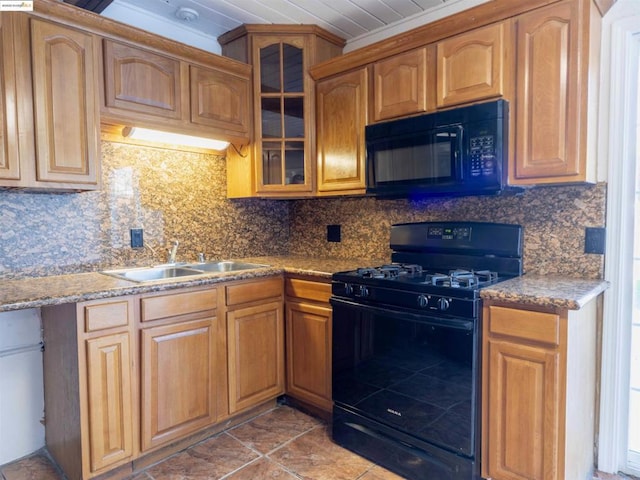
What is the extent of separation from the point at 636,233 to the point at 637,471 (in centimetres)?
109

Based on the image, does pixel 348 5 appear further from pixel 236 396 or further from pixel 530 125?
pixel 236 396

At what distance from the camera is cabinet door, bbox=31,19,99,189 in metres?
1.80

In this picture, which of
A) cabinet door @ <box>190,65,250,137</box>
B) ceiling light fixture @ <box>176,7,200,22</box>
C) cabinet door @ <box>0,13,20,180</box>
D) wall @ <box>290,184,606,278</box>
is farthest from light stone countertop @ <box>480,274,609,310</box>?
ceiling light fixture @ <box>176,7,200,22</box>

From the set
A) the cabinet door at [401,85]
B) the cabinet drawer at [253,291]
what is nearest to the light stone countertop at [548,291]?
the cabinet door at [401,85]

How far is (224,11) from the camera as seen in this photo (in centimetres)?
241

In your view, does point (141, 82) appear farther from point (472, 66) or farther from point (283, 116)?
point (472, 66)

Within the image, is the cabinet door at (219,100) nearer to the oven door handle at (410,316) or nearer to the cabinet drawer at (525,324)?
the oven door handle at (410,316)

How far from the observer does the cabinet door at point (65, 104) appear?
1.80 meters

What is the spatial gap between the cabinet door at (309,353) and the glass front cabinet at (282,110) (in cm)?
82

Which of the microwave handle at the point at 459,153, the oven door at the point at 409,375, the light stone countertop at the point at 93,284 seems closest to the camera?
the light stone countertop at the point at 93,284

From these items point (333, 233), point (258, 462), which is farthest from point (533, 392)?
point (333, 233)

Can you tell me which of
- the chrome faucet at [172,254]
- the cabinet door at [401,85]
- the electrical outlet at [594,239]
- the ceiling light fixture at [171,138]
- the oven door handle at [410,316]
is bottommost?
the oven door handle at [410,316]

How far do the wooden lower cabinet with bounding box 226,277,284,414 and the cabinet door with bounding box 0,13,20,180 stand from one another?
1.12 m

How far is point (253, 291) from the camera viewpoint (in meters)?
2.32
